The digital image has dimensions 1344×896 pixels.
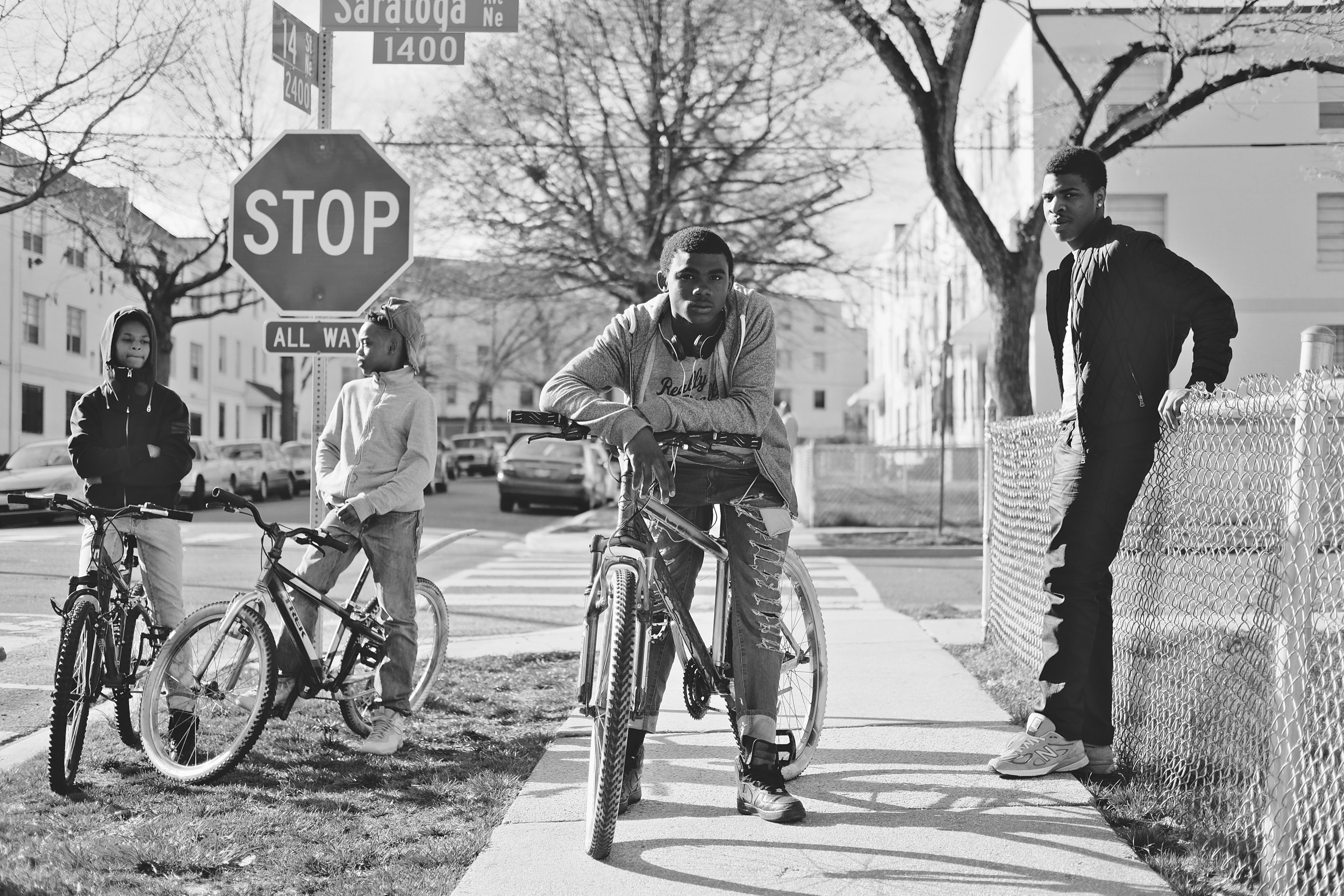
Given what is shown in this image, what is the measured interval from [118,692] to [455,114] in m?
19.7

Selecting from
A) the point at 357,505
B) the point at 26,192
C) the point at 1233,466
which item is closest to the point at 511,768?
the point at 357,505

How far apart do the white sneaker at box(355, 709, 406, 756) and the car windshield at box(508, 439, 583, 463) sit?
20409mm

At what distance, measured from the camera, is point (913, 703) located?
579cm

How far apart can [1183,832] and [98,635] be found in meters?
3.81

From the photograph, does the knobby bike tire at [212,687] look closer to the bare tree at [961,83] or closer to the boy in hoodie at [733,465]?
the boy in hoodie at [733,465]

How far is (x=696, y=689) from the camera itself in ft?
13.3

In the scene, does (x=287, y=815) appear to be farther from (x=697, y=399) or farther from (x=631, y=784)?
(x=697, y=399)

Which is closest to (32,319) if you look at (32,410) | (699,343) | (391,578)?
(32,410)

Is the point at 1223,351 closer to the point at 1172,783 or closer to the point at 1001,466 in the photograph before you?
the point at 1172,783

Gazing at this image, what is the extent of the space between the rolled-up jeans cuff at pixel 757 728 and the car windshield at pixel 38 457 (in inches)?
734

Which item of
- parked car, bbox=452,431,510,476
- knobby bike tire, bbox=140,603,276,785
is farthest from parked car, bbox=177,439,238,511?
parked car, bbox=452,431,510,476

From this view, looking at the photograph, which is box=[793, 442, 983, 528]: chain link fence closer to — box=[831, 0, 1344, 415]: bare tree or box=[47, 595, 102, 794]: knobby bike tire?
box=[831, 0, 1344, 415]: bare tree

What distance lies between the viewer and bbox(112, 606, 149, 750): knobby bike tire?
482cm

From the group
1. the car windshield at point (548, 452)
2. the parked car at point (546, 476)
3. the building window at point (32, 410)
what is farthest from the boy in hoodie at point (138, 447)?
the building window at point (32, 410)
